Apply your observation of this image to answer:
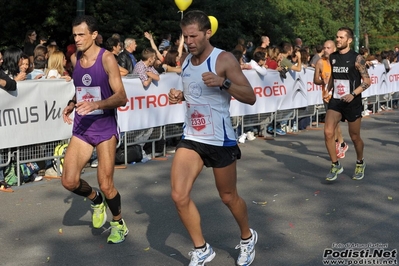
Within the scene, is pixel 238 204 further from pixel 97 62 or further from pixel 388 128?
pixel 388 128

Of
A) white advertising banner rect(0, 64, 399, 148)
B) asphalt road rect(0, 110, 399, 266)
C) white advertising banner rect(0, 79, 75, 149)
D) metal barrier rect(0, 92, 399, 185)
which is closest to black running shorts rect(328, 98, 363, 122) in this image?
asphalt road rect(0, 110, 399, 266)

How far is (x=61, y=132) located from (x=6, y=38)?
1001 centimetres

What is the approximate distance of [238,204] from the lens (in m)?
5.96

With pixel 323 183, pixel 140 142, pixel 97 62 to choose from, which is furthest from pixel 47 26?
pixel 97 62

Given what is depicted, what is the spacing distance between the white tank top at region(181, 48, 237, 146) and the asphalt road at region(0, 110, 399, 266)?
108cm

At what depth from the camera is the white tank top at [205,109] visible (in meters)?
5.73

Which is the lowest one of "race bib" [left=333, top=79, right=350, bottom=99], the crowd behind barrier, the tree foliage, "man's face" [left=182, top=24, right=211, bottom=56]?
the crowd behind barrier

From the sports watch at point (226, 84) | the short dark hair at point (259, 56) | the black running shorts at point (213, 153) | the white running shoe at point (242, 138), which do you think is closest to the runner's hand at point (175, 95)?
the black running shorts at point (213, 153)

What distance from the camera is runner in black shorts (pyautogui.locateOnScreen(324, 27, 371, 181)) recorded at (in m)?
9.62

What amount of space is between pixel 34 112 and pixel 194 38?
417 centimetres

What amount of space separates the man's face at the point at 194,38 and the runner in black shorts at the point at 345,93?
4.30 m

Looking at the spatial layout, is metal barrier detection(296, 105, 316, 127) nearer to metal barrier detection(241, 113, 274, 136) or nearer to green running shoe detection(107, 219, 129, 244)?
metal barrier detection(241, 113, 274, 136)

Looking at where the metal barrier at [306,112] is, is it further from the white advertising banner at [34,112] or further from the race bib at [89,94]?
the race bib at [89,94]

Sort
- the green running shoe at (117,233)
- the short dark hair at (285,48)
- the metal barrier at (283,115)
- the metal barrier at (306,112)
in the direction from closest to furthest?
the green running shoe at (117,233), the metal barrier at (283,115), the short dark hair at (285,48), the metal barrier at (306,112)
